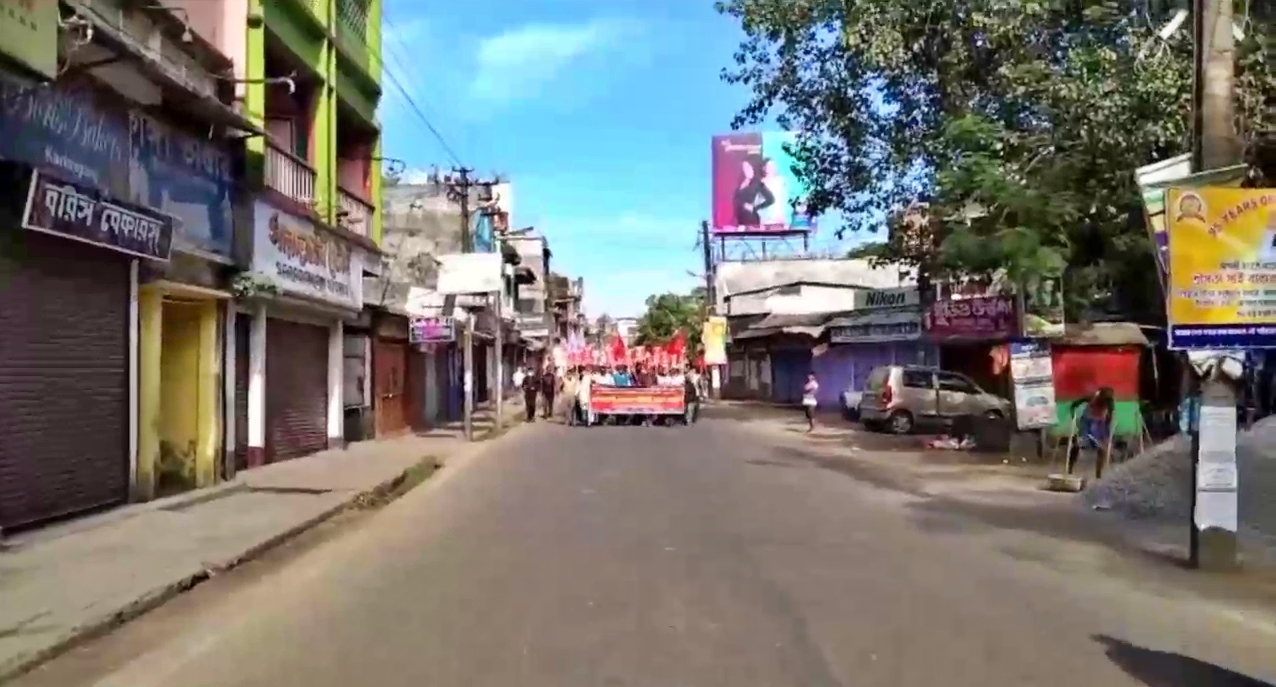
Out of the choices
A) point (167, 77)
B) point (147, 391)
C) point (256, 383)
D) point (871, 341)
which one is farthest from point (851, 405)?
point (167, 77)

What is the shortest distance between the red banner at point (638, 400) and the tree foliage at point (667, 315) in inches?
2729

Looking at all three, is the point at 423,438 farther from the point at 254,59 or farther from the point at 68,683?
the point at 68,683

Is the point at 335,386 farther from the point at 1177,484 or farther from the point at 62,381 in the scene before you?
the point at 1177,484

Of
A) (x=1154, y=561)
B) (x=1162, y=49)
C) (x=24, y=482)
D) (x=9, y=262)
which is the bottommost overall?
(x=1154, y=561)

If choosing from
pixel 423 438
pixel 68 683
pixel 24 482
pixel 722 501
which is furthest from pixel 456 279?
pixel 68 683

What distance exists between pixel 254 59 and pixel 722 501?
9983 millimetres

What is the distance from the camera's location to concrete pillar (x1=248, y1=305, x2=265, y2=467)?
21.6 metres

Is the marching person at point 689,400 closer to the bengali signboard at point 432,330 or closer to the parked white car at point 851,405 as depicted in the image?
the parked white car at point 851,405

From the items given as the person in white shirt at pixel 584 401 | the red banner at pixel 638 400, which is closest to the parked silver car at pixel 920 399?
the red banner at pixel 638 400

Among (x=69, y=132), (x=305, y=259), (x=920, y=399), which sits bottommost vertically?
(x=920, y=399)

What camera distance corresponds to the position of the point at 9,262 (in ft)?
42.3

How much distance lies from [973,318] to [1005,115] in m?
4.87

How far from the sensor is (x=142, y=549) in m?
12.5

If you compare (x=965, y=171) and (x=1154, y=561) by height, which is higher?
(x=965, y=171)
